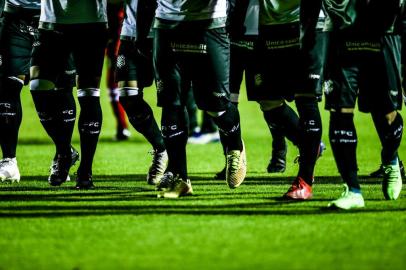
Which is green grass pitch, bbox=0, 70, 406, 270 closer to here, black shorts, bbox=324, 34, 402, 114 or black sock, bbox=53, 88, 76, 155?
black sock, bbox=53, 88, 76, 155

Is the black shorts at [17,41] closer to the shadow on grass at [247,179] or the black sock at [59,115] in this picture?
the black sock at [59,115]

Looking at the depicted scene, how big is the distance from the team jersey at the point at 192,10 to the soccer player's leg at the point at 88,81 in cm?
97

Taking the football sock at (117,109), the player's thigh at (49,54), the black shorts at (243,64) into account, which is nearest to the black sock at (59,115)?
the player's thigh at (49,54)

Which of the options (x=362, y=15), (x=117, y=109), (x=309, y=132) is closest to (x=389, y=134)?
(x=309, y=132)

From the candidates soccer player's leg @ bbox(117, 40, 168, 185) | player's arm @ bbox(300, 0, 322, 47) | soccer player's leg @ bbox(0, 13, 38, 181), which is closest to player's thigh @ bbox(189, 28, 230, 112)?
player's arm @ bbox(300, 0, 322, 47)

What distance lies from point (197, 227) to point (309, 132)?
2154 millimetres

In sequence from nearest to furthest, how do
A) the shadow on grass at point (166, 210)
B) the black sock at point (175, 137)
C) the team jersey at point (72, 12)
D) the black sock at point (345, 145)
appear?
the shadow on grass at point (166, 210) → the black sock at point (345, 145) → the black sock at point (175, 137) → the team jersey at point (72, 12)

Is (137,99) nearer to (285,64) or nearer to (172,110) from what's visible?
(172,110)

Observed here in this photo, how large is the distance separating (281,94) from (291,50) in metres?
0.69

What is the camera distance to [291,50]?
372 inches

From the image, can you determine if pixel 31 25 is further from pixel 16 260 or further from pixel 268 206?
pixel 16 260

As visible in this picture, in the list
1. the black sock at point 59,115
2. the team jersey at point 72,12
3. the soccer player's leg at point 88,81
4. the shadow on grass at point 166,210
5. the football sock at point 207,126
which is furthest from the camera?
the football sock at point 207,126

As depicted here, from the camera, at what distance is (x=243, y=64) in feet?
34.0

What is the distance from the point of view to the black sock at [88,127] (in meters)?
9.36
